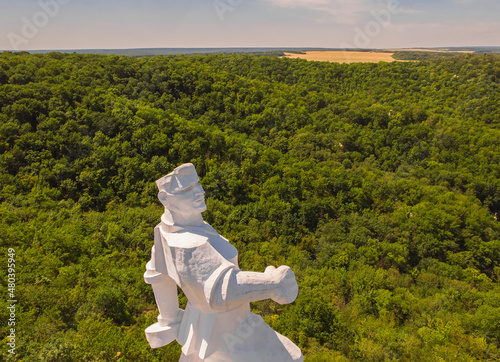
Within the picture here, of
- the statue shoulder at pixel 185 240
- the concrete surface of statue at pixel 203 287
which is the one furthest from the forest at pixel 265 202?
the statue shoulder at pixel 185 240

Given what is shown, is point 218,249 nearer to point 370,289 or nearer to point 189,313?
point 189,313

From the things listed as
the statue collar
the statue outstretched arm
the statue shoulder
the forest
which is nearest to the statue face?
the statue collar

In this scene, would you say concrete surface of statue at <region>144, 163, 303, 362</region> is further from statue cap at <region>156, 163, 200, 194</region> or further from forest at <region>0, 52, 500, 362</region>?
forest at <region>0, 52, 500, 362</region>

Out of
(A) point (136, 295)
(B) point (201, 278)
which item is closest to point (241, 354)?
(B) point (201, 278)

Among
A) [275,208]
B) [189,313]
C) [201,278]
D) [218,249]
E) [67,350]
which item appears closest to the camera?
[201,278]

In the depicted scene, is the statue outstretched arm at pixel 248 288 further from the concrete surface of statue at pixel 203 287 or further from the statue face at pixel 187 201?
the statue face at pixel 187 201

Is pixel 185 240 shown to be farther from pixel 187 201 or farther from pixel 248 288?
pixel 248 288

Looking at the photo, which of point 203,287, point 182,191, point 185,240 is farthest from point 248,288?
point 182,191
